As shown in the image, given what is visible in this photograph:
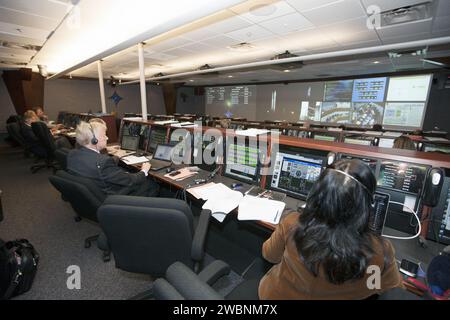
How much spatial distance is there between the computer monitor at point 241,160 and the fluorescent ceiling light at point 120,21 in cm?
105

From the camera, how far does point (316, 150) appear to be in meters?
1.56

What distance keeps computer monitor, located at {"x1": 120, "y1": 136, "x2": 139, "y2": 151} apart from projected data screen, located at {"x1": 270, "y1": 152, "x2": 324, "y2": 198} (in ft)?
7.58

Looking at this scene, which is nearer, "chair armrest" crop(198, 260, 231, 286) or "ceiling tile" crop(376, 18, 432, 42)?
"chair armrest" crop(198, 260, 231, 286)

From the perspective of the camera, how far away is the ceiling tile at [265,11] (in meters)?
2.58

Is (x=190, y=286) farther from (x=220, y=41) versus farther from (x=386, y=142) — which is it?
(x=220, y=41)

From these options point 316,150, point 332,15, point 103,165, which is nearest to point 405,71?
point 332,15

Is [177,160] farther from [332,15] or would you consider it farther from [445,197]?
[332,15]

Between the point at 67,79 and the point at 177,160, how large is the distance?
29.1ft

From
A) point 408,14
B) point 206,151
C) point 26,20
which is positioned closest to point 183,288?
point 206,151

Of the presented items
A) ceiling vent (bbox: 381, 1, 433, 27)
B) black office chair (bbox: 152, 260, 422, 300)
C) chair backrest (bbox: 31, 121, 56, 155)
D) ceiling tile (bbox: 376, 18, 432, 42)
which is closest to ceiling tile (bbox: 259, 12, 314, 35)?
ceiling vent (bbox: 381, 1, 433, 27)

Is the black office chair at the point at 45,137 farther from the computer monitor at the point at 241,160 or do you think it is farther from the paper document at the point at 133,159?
the computer monitor at the point at 241,160

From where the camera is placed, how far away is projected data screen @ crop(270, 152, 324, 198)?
5.09ft

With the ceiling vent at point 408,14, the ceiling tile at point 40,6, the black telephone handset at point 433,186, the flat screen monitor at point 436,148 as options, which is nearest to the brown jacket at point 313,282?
the black telephone handset at point 433,186

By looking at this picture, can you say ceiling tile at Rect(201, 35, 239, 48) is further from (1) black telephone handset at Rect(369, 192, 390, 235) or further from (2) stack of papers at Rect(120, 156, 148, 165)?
(1) black telephone handset at Rect(369, 192, 390, 235)
